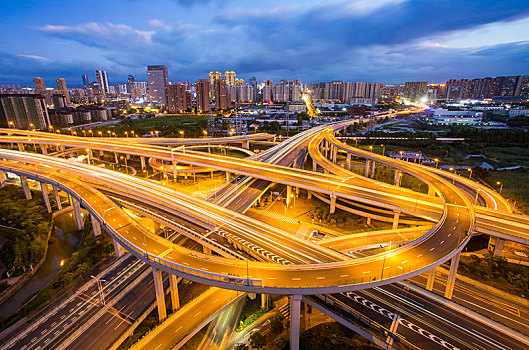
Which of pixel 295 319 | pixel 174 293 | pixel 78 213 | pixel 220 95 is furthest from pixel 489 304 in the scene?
pixel 220 95

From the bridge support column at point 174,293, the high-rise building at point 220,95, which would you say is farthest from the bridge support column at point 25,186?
the high-rise building at point 220,95

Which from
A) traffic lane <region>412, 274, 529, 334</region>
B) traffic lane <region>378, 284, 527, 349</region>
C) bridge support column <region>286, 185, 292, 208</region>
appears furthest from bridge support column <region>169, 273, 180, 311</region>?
bridge support column <region>286, 185, 292, 208</region>

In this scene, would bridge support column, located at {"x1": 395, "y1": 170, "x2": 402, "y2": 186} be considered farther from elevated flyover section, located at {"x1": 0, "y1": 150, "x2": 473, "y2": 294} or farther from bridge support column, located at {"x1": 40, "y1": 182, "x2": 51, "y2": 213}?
bridge support column, located at {"x1": 40, "y1": 182, "x2": 51, "y2": 213}

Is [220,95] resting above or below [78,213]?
above

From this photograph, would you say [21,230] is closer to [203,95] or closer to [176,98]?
[203,95]

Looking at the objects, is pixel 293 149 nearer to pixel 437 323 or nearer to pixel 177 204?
pixel 177 204

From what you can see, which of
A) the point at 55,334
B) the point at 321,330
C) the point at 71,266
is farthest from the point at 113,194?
the point at 321,330

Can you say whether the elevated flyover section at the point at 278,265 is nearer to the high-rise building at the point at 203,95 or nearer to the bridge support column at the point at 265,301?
the bridge support column at the point at 265,301
